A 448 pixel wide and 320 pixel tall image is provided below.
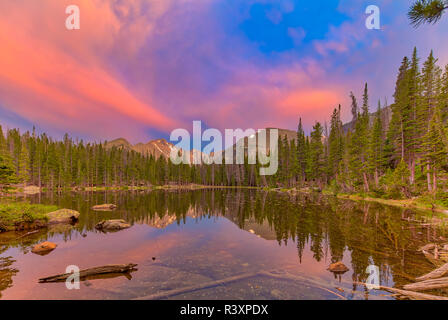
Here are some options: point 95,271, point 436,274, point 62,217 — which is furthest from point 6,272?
point 436,274

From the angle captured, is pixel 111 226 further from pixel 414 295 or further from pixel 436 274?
pixel 436 274

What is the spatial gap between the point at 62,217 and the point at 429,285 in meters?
28.3

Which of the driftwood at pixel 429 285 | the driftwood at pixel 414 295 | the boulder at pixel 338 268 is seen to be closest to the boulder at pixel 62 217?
the boulder at pixel 338 268

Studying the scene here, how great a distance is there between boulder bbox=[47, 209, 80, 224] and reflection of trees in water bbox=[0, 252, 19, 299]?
34.7ft

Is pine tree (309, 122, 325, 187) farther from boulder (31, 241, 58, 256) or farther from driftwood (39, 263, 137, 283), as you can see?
boulder (31, 241, 58, 256)

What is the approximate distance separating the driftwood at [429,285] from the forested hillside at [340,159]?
36.6 ft

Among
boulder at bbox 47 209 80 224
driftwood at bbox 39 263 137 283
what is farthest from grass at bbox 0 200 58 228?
driftwood at bbox 39 263 137 283

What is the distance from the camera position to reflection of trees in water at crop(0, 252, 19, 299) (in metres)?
8.17

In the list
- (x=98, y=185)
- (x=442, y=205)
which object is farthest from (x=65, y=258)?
(x=98, y=185)

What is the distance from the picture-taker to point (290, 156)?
3541 inches

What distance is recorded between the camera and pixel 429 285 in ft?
23.6

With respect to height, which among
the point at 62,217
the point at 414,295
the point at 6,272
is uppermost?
the point at 414,295
